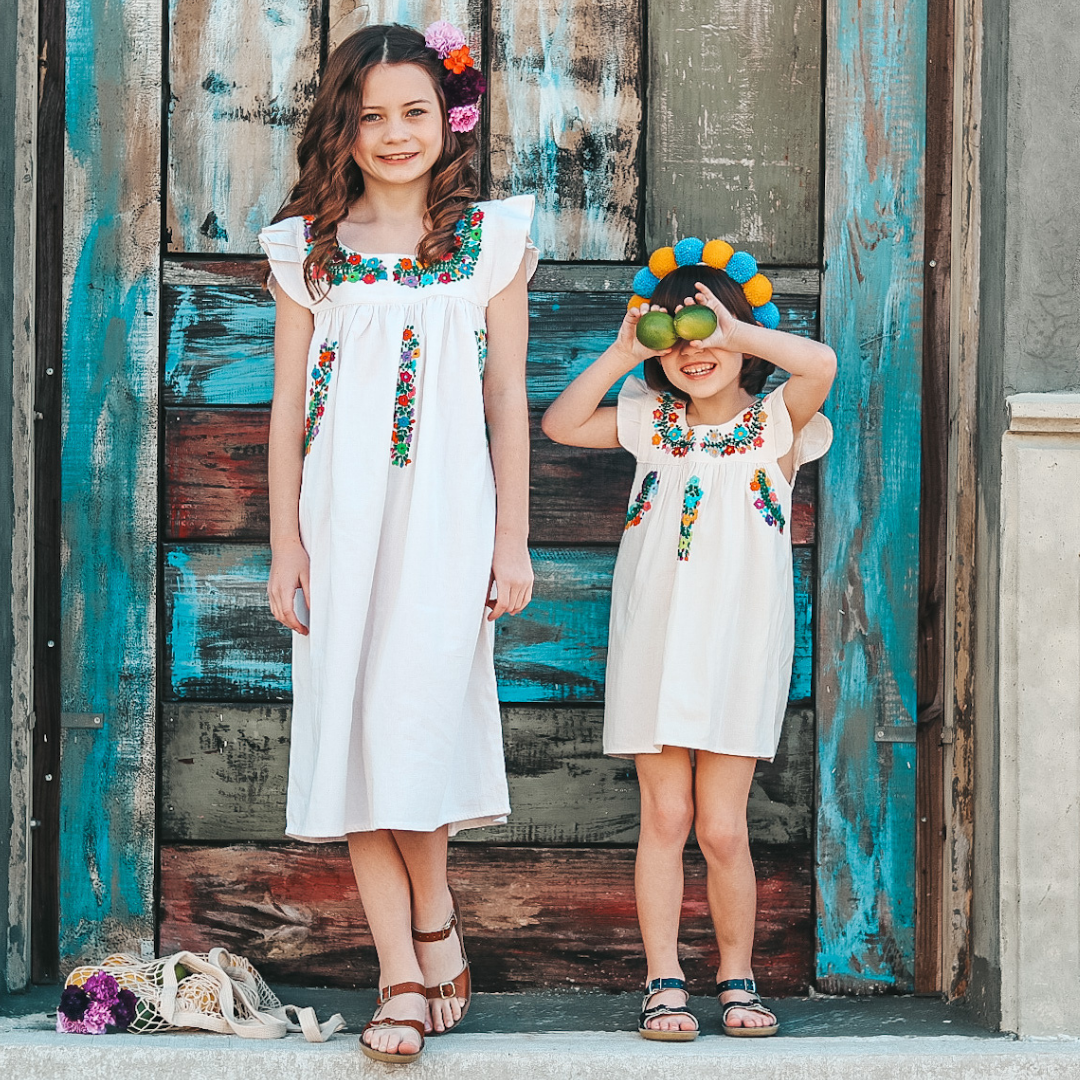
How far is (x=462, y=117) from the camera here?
8.84ft

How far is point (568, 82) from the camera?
316 cm

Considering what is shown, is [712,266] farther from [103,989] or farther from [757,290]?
[103,989]

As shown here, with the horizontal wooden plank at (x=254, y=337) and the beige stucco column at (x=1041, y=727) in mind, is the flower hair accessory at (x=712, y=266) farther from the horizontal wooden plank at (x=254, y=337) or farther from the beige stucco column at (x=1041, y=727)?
the beige stucco column at (x=1041, y=727)

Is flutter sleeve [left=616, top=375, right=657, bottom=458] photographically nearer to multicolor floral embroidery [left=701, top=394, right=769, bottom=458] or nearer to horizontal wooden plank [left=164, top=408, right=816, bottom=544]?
multicolor floral embroidery [left=701, top=394, right=769, bottom=458]

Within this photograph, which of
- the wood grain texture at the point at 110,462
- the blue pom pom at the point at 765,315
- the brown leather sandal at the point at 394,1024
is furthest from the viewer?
the wood grain texture at the point at 110,462

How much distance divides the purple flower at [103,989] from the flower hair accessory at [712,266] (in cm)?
162

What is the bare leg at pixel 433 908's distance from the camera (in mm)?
2623

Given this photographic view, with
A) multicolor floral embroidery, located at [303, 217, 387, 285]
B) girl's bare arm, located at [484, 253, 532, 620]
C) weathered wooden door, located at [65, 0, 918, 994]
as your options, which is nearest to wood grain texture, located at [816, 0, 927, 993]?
weathered wooden door, located at [65, 0, 918, 994]

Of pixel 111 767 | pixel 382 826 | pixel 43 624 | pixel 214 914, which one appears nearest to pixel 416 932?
pixel 382 826

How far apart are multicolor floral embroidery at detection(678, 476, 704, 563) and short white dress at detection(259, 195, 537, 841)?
0.36 m

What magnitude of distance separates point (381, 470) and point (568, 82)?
1.13 m

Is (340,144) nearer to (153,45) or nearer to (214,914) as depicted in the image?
(153,45)

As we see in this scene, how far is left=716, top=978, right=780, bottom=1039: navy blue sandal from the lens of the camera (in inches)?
106

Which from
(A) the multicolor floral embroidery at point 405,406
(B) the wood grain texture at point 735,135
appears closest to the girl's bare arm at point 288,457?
(A) the multicolor floral embroidery at point 405,406
